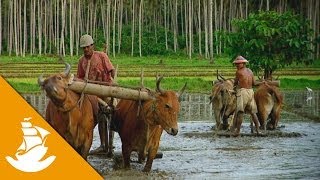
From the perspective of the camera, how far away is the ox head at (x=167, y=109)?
9.41m

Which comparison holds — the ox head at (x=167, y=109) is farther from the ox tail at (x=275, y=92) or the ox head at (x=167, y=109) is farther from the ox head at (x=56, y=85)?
the ox tail at (x=275, y=92)

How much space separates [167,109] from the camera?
952 cm

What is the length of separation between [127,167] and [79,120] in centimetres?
136

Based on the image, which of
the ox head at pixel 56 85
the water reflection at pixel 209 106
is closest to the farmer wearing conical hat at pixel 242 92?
the water reflection at pixel 209 106

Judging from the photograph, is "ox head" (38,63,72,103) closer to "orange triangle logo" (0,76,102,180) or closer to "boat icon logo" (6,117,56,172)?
"orange triangle logo" (0,76,102,180)

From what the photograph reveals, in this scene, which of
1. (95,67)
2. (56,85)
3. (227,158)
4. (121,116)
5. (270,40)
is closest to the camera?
(56,85)

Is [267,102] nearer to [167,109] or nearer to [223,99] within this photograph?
[223,99]

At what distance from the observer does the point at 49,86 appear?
870cm

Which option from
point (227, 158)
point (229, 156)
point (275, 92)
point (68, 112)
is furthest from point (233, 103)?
point (68, 112)

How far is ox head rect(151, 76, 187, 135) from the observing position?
9.41m

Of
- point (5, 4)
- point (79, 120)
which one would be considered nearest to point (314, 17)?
point (5, 4)

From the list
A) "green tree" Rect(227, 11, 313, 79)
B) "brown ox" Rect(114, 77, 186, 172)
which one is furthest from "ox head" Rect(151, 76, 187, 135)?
"green tree" Rect(227, 11, 313, 79)

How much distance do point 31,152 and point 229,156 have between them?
6.19 meters

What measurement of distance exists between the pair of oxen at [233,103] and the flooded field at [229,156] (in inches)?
14.2
